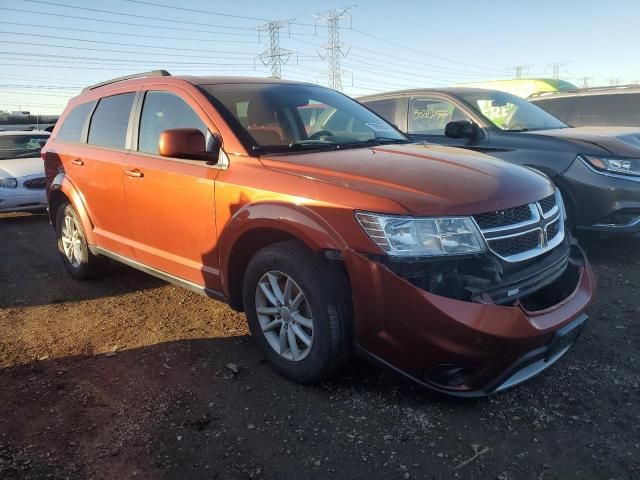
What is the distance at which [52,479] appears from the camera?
90.5 inches

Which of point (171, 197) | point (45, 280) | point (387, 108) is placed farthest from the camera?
point (387, 108)

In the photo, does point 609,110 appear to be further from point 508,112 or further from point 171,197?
point 171,197

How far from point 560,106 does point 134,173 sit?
8367 mm

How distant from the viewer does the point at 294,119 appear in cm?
374

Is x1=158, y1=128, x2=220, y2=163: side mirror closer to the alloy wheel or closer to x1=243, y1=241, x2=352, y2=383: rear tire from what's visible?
x1=243, y1=241, x2=352, y2=383: rear tire

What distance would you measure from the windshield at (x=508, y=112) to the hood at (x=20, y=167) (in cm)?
725

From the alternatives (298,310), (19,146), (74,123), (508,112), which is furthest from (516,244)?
(19,146)

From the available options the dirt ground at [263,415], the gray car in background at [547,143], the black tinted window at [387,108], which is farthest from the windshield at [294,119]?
the black tinted window at [387,108]

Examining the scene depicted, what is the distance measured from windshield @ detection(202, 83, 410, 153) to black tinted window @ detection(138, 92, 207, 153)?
0.21 metres

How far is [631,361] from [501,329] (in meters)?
1.38

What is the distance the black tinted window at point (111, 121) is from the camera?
4.24 metres

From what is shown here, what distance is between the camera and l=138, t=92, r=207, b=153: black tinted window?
3615mm

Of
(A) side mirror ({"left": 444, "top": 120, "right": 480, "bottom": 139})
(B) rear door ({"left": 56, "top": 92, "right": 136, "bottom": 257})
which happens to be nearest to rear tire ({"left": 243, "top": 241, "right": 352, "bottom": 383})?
(B) rear door ({"left": 56, "top": 92, "right": 136, "bottom": 257})

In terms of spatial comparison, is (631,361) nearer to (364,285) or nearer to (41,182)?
(364,285)
